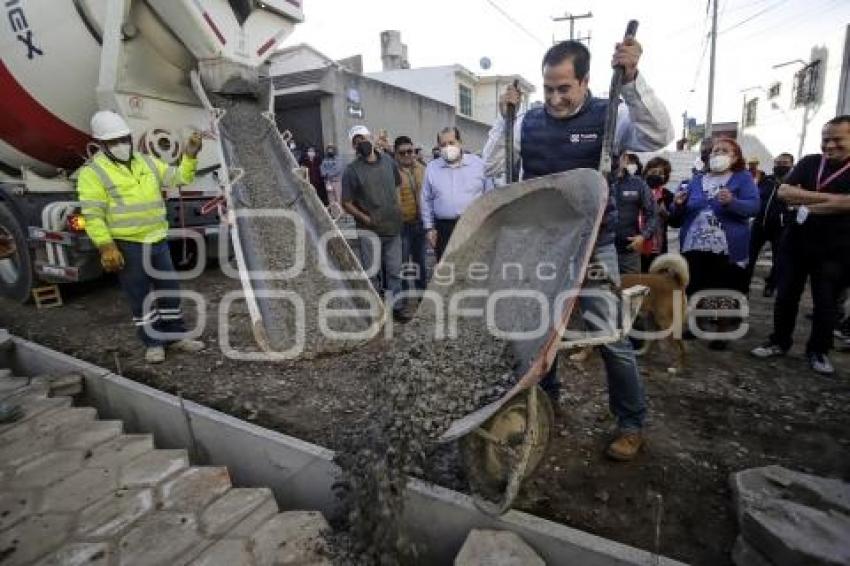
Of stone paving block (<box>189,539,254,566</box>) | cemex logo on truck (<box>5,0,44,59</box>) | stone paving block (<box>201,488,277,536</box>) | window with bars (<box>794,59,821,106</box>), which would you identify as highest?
window with bars (<box>794,59,821,106</box>)

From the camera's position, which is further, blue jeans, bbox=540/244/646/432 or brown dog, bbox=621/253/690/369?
brown dog, bbox=621/253/690/369

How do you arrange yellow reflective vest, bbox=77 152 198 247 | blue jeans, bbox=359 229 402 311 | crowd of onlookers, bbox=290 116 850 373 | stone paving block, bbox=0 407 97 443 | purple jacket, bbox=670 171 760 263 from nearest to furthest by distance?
stone paving block, bbox=0 407 97 443
crowd of onlookers, bbox=290 116 850 373
yellow reflective vest, bbox=77 152 198 247
purple jacket, bbox=670 171 760 263
blue jeans, bbox=359 229 402 311

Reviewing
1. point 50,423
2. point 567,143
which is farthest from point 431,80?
point 50,423

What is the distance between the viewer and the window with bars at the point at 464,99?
2799cm

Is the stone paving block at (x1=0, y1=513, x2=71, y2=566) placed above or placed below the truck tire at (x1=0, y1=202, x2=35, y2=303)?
below

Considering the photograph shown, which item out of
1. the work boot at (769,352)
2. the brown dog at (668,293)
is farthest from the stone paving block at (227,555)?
the work boot at (769,352)

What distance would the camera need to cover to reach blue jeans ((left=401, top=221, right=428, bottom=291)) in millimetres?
5621

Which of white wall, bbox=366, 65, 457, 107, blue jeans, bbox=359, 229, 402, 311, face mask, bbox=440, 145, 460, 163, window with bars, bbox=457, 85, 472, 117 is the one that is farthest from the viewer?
window with bars, bbox=457, 85, 472, 117

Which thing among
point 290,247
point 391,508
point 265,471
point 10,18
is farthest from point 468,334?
point 10,18

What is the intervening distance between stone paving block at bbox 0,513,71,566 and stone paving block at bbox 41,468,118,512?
73 mm

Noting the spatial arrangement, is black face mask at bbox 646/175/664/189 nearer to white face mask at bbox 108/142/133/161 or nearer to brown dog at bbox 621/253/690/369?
brown dog at bbox 621/253/690/369

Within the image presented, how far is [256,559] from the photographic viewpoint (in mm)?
2080

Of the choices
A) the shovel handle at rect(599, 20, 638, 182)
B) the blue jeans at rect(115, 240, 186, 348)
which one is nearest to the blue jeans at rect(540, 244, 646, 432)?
the shovel handle at rect(599, 20, 638, 182)

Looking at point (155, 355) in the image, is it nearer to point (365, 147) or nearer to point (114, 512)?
point (114, 512)
